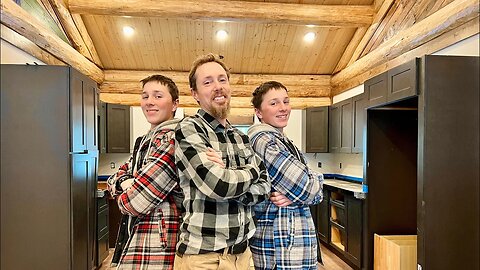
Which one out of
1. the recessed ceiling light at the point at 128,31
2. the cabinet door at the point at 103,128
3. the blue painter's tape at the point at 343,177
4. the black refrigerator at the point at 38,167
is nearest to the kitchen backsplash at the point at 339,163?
the blue painter's tape at the point at 343,177

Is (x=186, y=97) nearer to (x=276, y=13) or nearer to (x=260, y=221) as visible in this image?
(x=276, y=13)

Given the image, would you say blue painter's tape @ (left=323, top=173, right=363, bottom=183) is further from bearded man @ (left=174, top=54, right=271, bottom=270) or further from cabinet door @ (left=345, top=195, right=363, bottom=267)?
bearded man @ (left=174, top=54, right=271, bottom=270)

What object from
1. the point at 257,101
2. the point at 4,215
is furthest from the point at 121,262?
the point at 4,215

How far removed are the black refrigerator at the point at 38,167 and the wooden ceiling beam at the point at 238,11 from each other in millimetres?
1938

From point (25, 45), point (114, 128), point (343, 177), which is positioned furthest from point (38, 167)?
point (343, 177)

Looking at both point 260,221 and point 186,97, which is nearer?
point 260,221

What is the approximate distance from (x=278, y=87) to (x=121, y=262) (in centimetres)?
120

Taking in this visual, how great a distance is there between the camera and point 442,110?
2.63 m

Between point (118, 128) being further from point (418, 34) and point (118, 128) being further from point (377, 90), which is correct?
point (418, 34)

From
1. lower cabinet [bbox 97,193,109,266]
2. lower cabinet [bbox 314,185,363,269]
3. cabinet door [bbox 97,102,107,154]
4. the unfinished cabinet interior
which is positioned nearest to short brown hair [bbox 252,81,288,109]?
the unfinished cabinet interior

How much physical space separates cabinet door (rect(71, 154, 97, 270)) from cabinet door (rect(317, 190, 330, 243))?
10.3 feet

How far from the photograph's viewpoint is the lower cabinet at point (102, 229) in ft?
13.6

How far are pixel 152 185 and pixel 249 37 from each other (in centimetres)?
446

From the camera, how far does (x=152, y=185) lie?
4.98 feet
